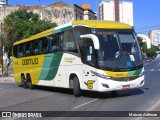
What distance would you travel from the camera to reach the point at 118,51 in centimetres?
1524

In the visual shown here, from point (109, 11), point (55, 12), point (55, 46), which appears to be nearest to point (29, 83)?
point (55, 46)

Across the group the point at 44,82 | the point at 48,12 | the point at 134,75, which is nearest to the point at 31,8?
the point at 48,12

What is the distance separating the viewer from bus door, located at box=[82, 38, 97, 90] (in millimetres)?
15203

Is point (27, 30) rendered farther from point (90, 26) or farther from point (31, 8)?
point (31, 8)

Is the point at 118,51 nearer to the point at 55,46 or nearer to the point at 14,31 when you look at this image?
the point at 55,46

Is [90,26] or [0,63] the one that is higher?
[90,26]

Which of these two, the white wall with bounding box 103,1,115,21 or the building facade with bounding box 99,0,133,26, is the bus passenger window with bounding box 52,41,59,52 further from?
the white wall with bounding box 103,1,115,21

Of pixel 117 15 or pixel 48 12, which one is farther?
pixel 48 12

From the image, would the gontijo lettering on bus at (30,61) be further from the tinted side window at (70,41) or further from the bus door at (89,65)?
the bus door at (89,65)

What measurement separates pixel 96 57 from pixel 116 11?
56.9 metres

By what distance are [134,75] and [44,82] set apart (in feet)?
20.7

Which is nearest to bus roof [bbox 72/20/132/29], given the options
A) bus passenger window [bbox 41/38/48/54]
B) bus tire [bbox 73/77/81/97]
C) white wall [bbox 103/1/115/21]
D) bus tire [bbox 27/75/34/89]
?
bus tire [bbox 73/77/81/97]

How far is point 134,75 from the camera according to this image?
15414 millimetres

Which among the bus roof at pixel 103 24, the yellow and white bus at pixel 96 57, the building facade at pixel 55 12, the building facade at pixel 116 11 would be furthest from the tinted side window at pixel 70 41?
the building facade at pixel 55 12
